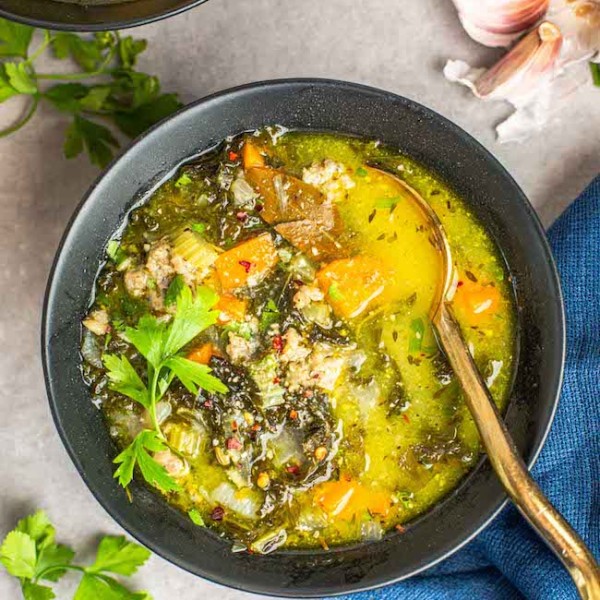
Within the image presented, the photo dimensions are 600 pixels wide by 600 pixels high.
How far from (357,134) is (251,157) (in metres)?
0.42

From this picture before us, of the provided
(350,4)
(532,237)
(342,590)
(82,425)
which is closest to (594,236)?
(532,237)

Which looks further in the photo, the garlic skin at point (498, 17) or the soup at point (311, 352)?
the garlic skin at point (498, 17)

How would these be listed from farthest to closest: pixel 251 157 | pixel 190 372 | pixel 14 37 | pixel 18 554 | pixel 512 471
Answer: pixel 18 554, pixel 14 37, pixel 251 157, pixel 190 372, pixel 512 471

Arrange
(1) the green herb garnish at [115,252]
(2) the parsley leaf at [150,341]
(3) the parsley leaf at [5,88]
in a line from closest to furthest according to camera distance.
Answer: (2) the parsley leaf at [150,341]
(1) the green herb garnish at [115,252]
(3) the parsley leaf at [5,88]

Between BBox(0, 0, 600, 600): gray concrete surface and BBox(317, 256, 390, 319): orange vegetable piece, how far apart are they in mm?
830

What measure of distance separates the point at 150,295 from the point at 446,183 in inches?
47.2

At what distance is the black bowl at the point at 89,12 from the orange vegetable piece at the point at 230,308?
40.1 inches

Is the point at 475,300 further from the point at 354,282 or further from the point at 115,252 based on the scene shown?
the point at 115,252

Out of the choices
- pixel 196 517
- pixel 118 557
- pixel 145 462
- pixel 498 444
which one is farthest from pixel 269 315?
pixel 118 557

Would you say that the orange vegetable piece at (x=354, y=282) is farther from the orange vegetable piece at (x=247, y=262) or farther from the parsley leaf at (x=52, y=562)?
the parsley leaf at (x=52, y=562)

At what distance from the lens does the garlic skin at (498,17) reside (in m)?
3.66

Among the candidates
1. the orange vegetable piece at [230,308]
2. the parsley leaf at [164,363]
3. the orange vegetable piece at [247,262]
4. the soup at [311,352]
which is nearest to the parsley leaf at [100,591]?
the soup at [311,352]

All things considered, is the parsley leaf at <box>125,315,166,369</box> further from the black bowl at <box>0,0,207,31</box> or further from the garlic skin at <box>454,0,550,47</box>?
the garlic skin at <box>454,0,550,47</box>

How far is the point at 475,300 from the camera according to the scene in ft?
11.1
